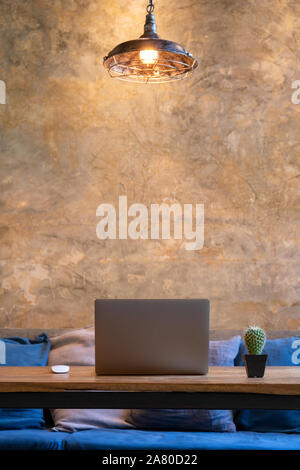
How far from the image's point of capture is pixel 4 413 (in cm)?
327

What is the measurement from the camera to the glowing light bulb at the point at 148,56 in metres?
2.78

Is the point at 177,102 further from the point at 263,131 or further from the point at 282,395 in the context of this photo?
the point at 282,395

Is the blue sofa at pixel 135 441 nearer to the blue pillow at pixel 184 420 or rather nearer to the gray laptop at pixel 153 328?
Result: the blue pillow at pixel 184 420

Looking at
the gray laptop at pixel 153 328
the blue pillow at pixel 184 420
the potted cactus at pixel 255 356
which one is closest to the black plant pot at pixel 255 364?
the potted cactus at pixel 255 356

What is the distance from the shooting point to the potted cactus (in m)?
2.52

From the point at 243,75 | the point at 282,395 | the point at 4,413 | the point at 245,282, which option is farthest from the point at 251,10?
the point at 4,413

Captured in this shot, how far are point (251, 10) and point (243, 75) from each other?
46 centimetres

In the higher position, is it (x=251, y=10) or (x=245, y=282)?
(x=251, y=10)

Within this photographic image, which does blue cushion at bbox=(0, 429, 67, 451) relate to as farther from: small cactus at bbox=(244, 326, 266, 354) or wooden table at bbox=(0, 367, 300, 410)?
small cactus at bbox=(244, 326, 266, 354)

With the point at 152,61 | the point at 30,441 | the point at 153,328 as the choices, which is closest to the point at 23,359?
the point at 30,441

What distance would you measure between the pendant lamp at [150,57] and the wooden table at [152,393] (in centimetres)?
150

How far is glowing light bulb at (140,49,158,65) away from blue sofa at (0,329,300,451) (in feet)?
6.36

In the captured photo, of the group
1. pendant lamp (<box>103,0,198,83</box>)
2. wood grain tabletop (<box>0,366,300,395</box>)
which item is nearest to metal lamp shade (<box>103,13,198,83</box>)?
pendant lamp (<box>103,0,198,83</box>)

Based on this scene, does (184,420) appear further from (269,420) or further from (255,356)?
(255,356)
